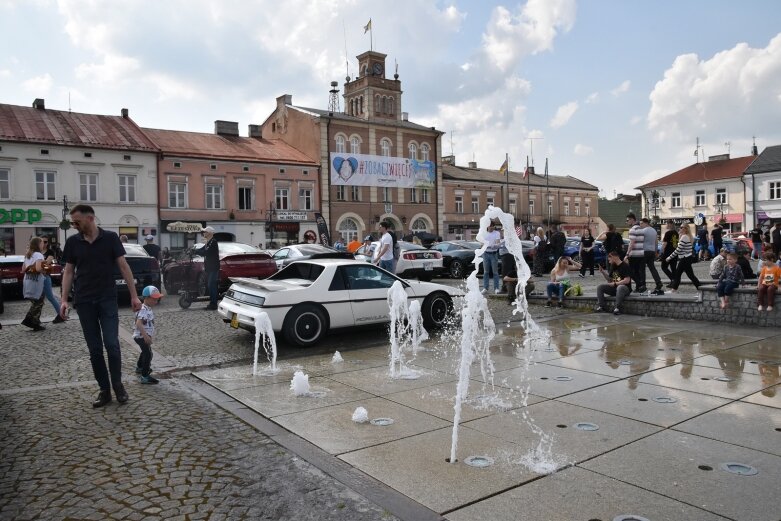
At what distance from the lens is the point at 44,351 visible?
859 cm

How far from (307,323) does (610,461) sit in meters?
5.48

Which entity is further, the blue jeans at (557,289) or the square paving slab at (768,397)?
the blue jeans at (557,289)

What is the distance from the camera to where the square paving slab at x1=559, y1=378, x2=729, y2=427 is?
5.31 metres

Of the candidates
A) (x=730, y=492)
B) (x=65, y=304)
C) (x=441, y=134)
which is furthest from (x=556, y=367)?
(x=441, y=134)

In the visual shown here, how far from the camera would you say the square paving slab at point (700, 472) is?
11.7ft

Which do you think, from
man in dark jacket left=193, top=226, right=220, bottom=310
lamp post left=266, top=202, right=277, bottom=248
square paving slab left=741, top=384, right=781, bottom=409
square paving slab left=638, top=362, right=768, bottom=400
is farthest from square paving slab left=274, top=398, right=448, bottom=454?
lamp post left=266, top=202, right=277, bottom=248

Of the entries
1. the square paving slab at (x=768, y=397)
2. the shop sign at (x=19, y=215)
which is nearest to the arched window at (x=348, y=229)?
the shop sign at (x=19, y=215)

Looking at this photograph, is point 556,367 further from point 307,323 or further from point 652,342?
point 307,323

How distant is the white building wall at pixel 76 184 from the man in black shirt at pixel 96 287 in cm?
3149

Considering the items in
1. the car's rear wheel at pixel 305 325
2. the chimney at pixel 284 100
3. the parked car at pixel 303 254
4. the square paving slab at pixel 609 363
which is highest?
the chimney at pixel 284 100

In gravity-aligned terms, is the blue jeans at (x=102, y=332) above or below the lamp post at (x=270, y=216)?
below

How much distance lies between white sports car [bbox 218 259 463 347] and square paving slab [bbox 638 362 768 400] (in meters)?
4.30

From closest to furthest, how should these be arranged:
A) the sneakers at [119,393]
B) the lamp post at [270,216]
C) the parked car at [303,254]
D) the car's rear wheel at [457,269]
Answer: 1. the sneakers at [119,393]
2. the parked car at [303,254]
3. the car's rear wheel at [457,269]
4. the lamp post at [270,216]

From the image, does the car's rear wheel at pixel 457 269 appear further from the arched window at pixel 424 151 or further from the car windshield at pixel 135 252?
the arched window at pixel 424 151
